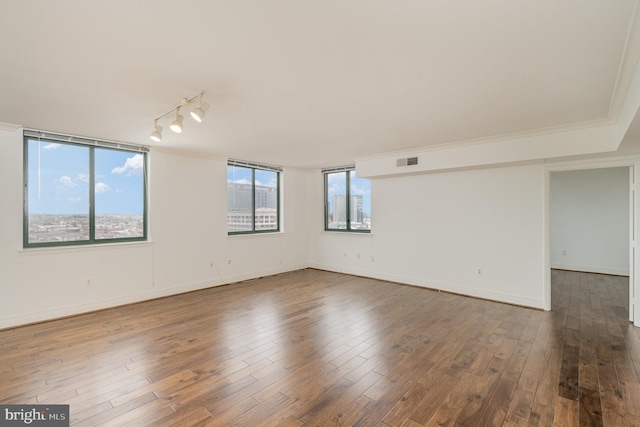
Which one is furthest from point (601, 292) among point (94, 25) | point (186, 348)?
point (94, 25)

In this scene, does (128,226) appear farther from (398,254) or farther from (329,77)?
(398,254)

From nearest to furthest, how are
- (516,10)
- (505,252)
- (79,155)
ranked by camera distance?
1. (516,10)
2. (79,155)
3. (505,252)

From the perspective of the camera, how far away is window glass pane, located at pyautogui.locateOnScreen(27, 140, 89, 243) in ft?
12.6

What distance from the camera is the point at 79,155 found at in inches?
166

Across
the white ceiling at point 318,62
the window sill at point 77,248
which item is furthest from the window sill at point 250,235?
the white ceiling at point 318,62

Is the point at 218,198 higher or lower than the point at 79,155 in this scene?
lower

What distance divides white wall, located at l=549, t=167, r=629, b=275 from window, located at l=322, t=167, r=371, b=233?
180 inches

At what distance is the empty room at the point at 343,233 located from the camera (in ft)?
6.20

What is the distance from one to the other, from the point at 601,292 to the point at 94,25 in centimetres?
734

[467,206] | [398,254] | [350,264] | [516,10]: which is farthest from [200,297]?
[516,10]

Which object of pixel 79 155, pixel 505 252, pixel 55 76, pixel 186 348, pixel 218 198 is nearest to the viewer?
pixel 55 76

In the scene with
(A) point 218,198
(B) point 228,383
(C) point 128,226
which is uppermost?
(A) point 218,198

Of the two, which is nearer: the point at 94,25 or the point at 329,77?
the point at 94,25

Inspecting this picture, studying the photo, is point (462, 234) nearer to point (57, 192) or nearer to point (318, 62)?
point (318, 62)
